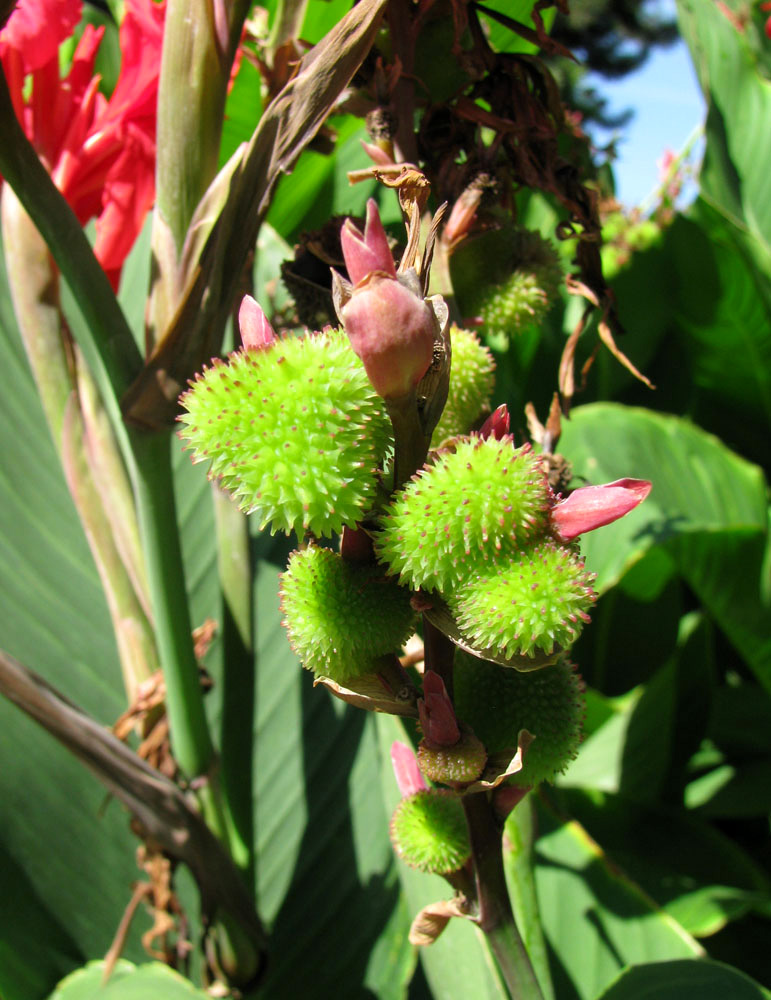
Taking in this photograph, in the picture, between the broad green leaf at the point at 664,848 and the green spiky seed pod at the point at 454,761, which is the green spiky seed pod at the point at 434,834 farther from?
the broad green leaf at the point at 664,848

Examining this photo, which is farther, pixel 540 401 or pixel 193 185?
pixel 540 401

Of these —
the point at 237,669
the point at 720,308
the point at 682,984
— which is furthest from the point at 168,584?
the point at 720,308

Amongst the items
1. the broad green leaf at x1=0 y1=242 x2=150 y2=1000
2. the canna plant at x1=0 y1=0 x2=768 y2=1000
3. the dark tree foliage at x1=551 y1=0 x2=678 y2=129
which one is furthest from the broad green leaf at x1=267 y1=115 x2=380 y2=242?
the dark tree foliage at x1=551 y1=0 x2=678 y2=129

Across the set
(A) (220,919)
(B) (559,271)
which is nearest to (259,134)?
(B) (559,271)

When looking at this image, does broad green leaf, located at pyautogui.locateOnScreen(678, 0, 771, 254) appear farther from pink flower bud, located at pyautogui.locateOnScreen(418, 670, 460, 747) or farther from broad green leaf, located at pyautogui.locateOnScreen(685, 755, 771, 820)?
pink flower bud, located at pyautogui.locateOnScreen(418, 670, 460, 747)

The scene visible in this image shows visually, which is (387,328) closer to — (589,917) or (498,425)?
(498,425)

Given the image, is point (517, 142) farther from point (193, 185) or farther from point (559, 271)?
point (193, 185)
